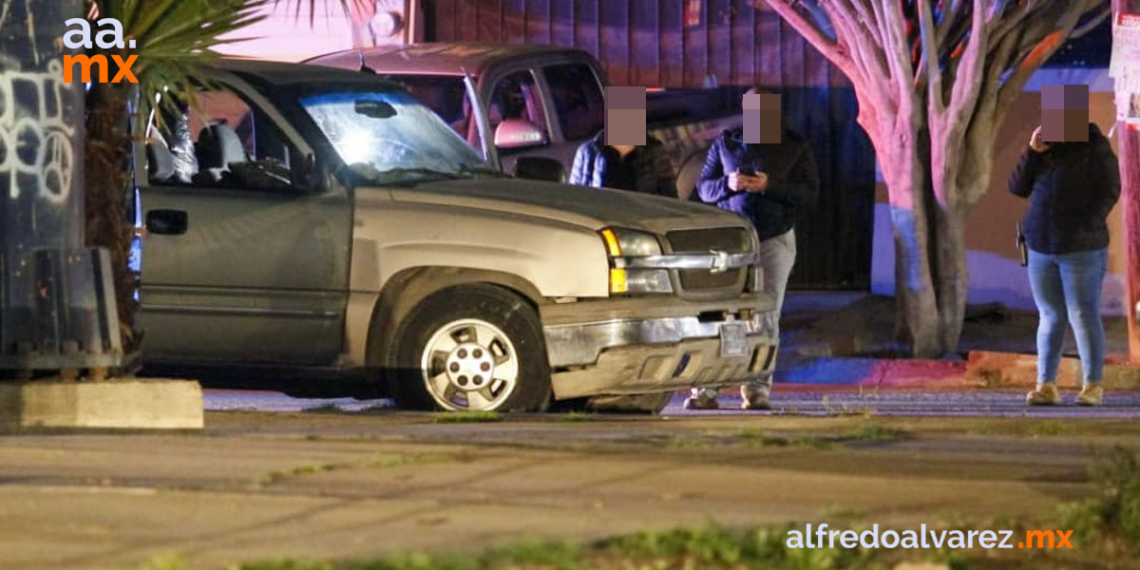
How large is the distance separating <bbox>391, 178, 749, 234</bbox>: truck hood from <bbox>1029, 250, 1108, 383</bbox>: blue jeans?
2226 mm

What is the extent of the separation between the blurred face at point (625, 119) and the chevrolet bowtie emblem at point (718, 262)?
237 centimetres

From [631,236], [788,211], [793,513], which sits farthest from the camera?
[788,211]

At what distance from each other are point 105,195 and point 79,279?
570mm

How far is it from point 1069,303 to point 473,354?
12.5 ft

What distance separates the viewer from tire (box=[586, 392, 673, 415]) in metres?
11.5

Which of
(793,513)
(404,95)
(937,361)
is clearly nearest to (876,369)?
(937,361)

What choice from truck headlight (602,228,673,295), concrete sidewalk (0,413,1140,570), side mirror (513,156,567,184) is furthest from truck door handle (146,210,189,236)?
truck headlight (602,228,673,295)

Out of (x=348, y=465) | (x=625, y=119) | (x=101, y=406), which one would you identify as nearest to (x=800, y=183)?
(x=625, y=119)

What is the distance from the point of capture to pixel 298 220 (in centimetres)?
1127

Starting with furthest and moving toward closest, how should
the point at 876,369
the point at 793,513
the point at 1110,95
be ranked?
the point at 1110,95, the point at 876,369, the point at 793,513

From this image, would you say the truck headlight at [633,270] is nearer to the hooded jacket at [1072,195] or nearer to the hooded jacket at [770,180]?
the hooded jacket at [770,180]

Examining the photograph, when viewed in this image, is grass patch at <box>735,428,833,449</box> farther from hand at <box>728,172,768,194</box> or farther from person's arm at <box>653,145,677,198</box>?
person's arm at <box>653,145,677,198</box>

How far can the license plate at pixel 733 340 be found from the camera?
11109mm

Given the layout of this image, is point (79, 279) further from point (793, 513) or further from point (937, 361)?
point (937, 361)
